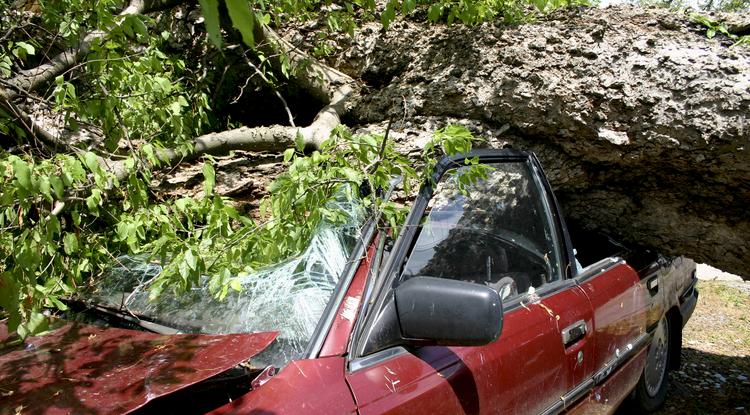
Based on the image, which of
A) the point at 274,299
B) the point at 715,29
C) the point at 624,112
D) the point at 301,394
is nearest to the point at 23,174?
the point at 274,299

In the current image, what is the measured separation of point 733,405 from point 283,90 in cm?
450

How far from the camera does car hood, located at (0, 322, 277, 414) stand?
1.38m

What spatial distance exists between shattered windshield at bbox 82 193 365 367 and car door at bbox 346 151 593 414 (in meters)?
0.23

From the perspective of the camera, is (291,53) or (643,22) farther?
(291,53)

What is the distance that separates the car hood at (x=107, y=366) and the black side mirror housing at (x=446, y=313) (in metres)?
0.41

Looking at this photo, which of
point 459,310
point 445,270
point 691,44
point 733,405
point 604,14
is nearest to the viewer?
point 459,310

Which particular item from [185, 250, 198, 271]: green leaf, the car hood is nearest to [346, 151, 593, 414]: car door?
the car hood

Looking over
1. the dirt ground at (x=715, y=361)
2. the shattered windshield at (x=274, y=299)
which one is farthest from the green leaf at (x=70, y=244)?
the dirt ground at (x=715, y=361)

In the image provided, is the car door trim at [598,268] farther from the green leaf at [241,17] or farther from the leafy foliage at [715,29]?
the green leaf at [241,17]

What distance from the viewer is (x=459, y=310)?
5.23 ft

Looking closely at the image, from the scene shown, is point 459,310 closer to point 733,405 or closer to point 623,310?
point 623,310

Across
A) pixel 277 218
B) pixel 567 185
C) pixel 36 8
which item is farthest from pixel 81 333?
pixel 36 8

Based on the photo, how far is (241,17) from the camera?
773 mm

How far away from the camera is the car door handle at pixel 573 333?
7.57 feet
